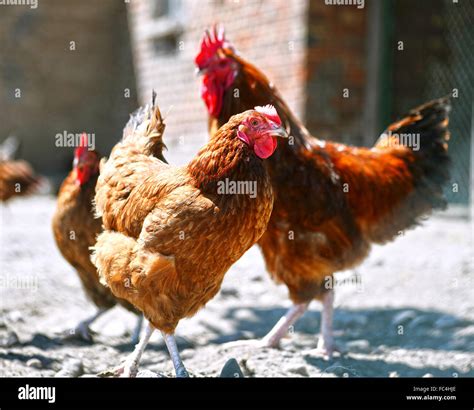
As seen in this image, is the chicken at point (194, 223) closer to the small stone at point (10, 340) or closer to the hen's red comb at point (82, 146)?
the hen's red comb at point (82, 146)

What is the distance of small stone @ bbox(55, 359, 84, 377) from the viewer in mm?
3581

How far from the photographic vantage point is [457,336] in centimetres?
461

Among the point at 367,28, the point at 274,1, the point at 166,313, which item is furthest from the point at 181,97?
the point at 166,313

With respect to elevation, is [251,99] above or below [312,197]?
above

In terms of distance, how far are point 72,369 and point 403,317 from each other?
2.73 metres

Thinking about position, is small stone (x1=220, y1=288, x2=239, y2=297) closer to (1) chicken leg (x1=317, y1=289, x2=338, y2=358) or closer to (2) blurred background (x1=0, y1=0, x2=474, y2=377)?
(2) blurred background (x1=0, y1=0, x2=474, y2=377)

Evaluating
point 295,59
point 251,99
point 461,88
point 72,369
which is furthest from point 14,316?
point 461,88

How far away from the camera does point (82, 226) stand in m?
4.13

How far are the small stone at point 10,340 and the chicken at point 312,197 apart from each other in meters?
1.70

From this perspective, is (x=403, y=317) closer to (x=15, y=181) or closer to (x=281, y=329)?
(x=281, y=329)

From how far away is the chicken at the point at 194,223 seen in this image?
288 centimetres

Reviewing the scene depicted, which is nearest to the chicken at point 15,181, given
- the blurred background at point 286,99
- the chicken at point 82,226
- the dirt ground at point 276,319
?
the blurred background at point 286,99

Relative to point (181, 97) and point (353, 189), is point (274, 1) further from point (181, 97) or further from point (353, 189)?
point (353, 189)
